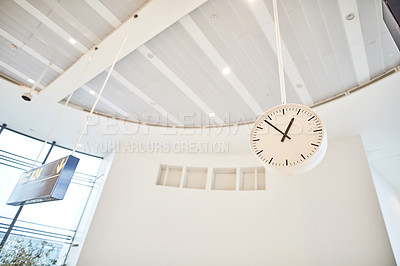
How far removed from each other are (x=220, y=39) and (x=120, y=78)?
226cm

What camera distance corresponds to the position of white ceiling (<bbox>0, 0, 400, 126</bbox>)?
3135 mm

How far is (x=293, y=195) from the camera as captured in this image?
199 inches

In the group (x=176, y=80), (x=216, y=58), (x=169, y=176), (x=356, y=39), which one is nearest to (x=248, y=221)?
(x=169, y=176)

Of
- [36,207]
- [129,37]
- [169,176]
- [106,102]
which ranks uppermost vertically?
[129,37]

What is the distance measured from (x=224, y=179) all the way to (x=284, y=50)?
3810 mm

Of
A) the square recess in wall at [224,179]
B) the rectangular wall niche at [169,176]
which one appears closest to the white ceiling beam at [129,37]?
the rectangular wall niche at [169,176]

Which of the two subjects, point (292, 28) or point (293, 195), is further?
point (293, 195)

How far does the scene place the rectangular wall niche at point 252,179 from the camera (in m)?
5.75

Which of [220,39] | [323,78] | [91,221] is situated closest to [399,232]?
[323,78]

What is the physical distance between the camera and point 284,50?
3549 mm

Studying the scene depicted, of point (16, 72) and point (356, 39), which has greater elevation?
point (356, 39)

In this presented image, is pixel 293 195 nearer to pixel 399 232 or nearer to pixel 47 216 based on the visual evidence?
pixel 399 232

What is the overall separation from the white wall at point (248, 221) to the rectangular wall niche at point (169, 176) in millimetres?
245

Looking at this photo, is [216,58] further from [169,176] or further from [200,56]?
[169,176]
